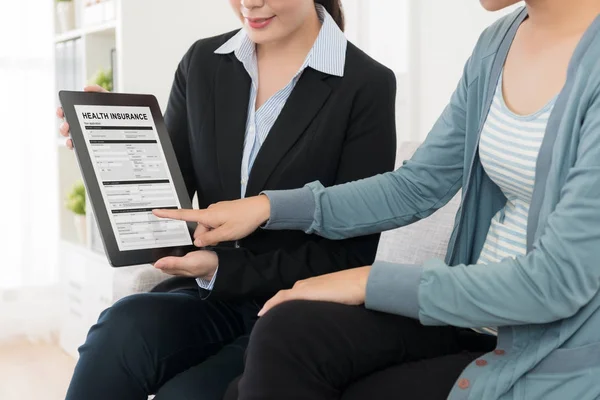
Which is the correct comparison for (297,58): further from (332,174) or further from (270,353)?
(270,353)

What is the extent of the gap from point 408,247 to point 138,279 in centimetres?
57

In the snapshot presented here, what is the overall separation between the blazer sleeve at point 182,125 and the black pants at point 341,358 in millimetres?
618

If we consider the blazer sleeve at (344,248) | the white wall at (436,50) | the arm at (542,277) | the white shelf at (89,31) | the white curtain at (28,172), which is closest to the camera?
the arm at (542,277)

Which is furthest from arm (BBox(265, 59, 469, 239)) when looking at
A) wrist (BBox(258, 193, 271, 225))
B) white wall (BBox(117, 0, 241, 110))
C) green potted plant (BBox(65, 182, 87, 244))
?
green potted plant (BBox(65, 182, 87, 244))

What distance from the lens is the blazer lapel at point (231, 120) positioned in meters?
1.46

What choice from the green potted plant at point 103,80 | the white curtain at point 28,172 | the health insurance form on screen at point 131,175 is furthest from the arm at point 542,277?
the white curtain at point 28,172

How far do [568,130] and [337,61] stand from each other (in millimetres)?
564

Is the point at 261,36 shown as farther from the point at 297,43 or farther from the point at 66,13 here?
the point at 66,13

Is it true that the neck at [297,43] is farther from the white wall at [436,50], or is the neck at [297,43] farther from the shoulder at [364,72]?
the white wall at [436,50]

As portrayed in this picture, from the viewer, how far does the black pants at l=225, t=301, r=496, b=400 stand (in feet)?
3.13

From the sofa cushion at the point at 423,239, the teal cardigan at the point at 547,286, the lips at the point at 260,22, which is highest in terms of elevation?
the lips at the point at 260,22

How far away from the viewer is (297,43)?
4.99 feet

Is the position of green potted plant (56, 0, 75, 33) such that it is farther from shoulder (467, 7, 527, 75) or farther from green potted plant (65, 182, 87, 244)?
shoulder (467, 7, 527, 75)

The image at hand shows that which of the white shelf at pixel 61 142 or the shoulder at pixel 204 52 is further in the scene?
the white shelf at pixel 61 142
